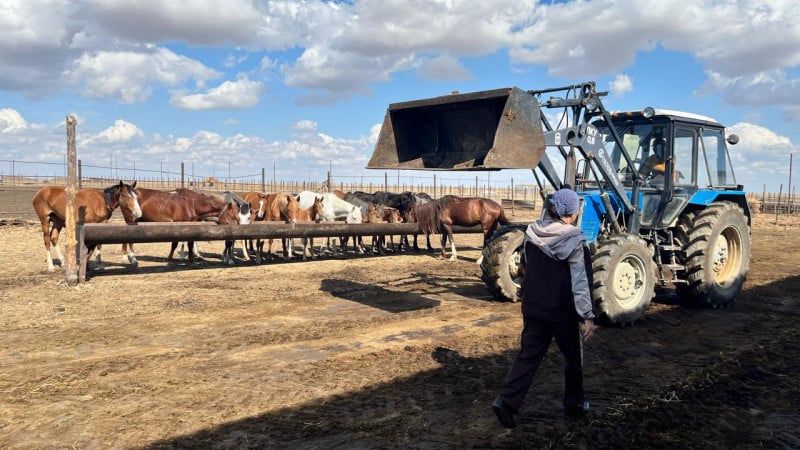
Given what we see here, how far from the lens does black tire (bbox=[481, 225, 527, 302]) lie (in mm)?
8016

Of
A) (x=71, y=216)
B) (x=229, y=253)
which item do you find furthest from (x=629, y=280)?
(x=229, y=253)

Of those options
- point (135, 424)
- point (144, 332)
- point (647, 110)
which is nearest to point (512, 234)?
point (647, 110)

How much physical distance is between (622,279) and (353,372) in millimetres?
3779

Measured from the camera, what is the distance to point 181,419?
13.1 ft

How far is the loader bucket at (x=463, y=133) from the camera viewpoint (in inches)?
229

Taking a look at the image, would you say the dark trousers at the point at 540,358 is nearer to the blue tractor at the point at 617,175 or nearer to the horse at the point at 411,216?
the blue tractor at the point at 617,175

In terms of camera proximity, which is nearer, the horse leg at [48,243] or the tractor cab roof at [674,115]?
the tractor cab roof at [674,115]

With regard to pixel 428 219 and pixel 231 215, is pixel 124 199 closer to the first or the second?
pixel 231 215

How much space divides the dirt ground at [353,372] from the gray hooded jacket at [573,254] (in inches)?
36.3

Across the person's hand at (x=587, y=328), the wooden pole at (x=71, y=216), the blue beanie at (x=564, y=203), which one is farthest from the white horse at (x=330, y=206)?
the person's hand at (x=587, y=328)

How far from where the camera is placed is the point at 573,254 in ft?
12.6

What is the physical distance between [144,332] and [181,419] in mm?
2986

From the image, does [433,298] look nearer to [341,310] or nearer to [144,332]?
[341,310]

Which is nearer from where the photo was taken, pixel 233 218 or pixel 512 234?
pixel 512 234
